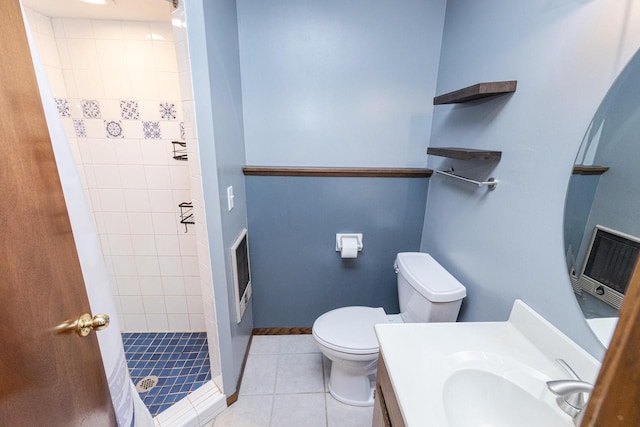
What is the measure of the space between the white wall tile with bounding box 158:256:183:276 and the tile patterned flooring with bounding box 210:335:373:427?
Result: 77 centimetres

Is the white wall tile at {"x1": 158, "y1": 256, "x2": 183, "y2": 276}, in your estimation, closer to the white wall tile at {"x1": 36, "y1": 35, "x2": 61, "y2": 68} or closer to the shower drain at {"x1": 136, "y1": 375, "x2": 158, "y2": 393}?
the shower drain at {"x1": 136, "y1": 375, "x2": 158, "y2": 393}

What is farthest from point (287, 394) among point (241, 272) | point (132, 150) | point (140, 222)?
point (132, 150)

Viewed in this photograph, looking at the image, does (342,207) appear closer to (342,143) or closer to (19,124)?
(342,143)

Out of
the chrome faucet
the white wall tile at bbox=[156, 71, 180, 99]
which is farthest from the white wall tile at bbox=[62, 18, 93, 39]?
the chrome faucet

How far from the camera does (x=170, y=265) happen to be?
77.3 inches

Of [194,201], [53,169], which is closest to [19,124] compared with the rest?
[53,169]

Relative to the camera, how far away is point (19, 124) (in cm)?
55

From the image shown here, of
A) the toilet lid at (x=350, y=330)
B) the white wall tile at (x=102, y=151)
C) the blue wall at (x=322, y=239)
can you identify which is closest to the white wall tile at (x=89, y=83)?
the white wall tile at (x=102, y=151)

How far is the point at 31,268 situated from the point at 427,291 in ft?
4.53

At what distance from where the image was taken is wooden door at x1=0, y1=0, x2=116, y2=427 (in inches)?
20.2

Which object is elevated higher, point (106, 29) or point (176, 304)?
point (106, 29)

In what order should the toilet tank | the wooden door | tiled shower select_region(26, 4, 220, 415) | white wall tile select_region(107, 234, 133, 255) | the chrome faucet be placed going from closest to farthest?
1. the wooden door
2. the chrome faucet
3. the toilet tank
4. tiled shower select_region(26, 4, 220, 415)
5. white wall tile select_region(107, 234, 133, 255)

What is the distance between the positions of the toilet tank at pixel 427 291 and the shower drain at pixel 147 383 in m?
1.56

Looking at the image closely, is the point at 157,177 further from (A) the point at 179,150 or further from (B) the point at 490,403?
(B) the point at 490,403
